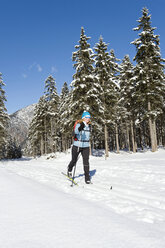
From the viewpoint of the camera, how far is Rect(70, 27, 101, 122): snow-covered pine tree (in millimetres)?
19812

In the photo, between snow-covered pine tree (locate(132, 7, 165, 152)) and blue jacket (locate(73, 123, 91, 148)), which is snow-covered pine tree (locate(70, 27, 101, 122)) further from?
blue jacket (locate(73, 123, 91, 148))

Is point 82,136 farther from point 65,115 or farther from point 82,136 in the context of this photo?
point 65,115

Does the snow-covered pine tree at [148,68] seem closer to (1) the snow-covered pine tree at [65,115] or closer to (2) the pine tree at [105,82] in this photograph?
(2) the pine tree at [105,82]

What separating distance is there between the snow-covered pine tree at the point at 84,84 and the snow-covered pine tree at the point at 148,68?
5.17m

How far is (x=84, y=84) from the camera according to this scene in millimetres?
20000

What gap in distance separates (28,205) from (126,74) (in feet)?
91.8

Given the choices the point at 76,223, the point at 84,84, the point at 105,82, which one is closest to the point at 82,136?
the point at 76,223

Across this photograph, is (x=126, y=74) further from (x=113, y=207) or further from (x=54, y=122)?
(x=113, y=207)

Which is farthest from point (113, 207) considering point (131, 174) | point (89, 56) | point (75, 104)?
point (89, 56)

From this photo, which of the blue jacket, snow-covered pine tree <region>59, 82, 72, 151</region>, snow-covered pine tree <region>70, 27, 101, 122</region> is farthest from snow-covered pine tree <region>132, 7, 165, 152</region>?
the blue jacket

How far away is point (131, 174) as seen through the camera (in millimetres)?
7020

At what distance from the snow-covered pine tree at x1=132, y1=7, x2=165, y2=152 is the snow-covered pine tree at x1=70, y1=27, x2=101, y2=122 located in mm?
5167

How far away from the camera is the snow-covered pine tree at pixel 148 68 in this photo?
1992cm

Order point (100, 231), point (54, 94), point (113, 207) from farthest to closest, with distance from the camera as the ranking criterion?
point (54, 94) → point (113, 207) → point (100, 231)
